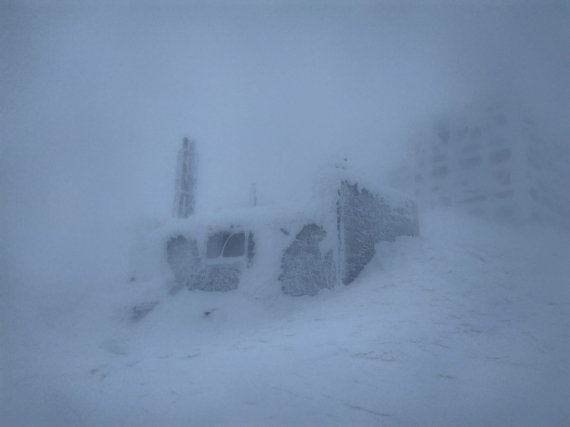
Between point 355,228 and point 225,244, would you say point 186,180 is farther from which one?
point 355,228

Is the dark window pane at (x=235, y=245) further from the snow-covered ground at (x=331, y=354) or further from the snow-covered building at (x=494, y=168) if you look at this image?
the snow-covered building at (x=494, y=168)

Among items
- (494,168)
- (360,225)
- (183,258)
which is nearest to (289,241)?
(360,225)

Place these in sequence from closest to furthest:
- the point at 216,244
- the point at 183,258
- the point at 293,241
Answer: the point at 293,241, the point at 216,244, the point at 183,258

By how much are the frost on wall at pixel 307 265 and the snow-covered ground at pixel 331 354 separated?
1.57 ft

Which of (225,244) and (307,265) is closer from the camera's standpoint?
(307,265)

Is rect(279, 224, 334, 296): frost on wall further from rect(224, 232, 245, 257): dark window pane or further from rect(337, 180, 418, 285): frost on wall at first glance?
rect(224, 232, 245, 257): dark window pane

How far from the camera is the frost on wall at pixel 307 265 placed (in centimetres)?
1416

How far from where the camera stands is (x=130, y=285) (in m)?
18.1

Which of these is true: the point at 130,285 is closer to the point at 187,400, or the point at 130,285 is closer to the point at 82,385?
the point at 82,385

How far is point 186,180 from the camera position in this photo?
23.5 m

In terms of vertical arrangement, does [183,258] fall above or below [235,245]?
below

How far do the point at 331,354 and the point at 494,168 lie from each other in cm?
2671

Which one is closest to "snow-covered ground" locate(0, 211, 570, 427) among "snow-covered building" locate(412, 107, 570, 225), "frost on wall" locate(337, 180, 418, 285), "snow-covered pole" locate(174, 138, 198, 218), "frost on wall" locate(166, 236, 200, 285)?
"frost on wall" locate(337, 180, 418, 285)

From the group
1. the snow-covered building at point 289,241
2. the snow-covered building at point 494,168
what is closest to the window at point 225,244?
the snow-covered building at point 289,241
